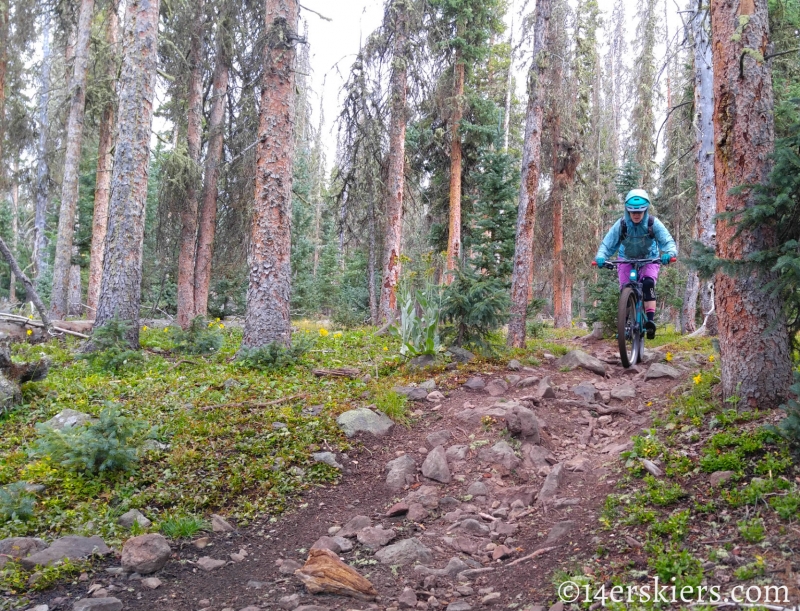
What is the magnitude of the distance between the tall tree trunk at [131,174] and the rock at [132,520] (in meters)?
5.39

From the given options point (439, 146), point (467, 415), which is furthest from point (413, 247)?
point (467, 415)

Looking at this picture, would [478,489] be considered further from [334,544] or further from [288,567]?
[288,567]

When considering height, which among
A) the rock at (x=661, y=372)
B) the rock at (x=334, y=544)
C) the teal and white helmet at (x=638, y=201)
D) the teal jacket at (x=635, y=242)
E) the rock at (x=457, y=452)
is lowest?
the rock at (x=334, y=544)

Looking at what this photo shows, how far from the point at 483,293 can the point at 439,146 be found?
11636 millimetres

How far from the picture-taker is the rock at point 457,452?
545cm

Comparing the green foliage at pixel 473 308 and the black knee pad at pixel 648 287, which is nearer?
the black knee pad at pixel 648 287

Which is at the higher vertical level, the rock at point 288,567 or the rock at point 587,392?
the rock at point 587,392

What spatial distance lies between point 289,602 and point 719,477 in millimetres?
2926

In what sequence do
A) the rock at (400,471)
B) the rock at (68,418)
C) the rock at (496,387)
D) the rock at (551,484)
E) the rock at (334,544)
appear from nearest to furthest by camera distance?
the rock at (334,544)
the rock at (551,484)
the rock at (400,471)
the rock at (68,418)
the rock at (496,387)

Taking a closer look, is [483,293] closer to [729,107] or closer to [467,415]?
[467,415]

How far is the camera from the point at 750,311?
4336mm

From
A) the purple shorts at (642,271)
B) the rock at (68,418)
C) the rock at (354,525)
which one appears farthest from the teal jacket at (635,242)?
the rock at (68,418)

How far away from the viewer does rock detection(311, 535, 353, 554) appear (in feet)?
13.1

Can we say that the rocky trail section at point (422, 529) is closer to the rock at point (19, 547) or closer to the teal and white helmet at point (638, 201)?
the rock at point (19, 547)
